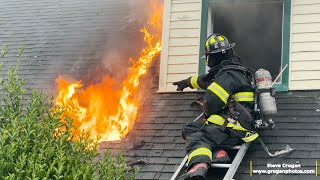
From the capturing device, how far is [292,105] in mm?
6332

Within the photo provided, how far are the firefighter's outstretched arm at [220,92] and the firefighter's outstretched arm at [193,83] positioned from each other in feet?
2.48

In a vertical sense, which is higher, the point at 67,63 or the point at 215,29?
the point at 215,29

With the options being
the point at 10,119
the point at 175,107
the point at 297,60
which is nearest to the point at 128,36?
the point at 175,107

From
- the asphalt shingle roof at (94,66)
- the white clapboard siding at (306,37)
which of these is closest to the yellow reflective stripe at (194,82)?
the asphalt shingle roof at (94,66)

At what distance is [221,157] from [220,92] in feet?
2.33

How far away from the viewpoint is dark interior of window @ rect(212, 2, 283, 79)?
7637mm

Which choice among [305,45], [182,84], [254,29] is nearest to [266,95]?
[182,84]

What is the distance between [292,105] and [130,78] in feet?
8.27

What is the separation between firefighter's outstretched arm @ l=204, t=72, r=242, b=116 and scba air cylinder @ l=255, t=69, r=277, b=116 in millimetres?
275

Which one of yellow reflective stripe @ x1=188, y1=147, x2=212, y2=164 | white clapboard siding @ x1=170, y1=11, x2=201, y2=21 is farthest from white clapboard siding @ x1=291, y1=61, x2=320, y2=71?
yellow reflective stripe @ x1=188, y1=147, x2=212, y2=164

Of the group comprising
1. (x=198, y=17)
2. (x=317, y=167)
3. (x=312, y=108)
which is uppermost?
(x=198, y=17)

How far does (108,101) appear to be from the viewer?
23.8 ft

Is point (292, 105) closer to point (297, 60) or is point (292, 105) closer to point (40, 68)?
point (297, 60)

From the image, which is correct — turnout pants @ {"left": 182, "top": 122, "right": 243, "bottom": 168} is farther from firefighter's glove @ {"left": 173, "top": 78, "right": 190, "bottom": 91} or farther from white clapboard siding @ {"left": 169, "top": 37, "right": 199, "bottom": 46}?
white clapboard siding @ {"left": 169, "top": 37, "right": 199, "bottom": 46}
